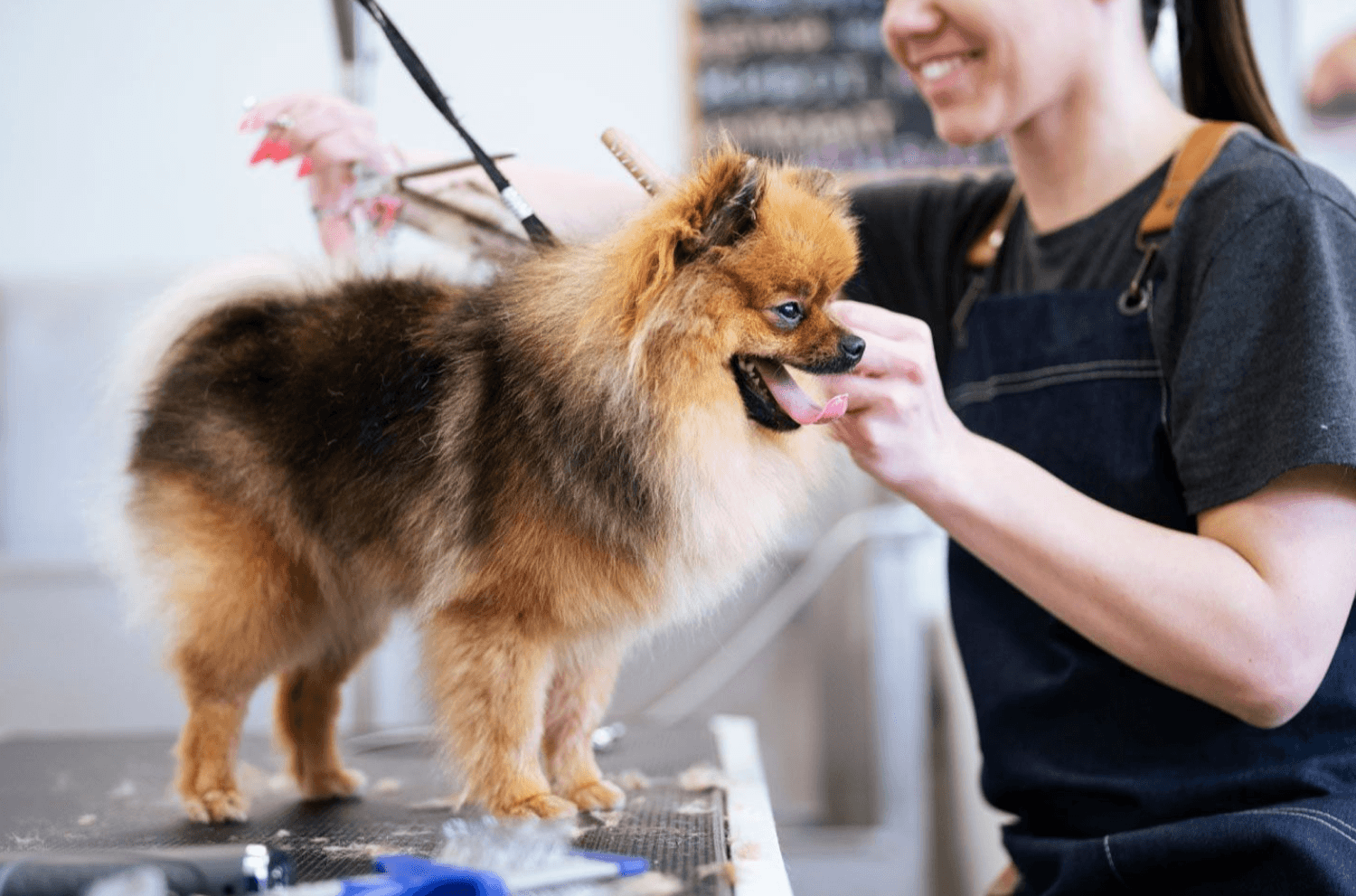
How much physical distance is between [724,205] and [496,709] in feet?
1.81

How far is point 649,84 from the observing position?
3.17 meters

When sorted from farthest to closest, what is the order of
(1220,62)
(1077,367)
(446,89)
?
(446,89) < (1220,62) < (1077,367)

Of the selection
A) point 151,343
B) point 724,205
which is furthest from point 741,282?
point 151,343

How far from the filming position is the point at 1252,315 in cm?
115

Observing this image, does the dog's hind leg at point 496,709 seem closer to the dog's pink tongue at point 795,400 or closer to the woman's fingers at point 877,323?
the dog's pink tongue at point 795,400

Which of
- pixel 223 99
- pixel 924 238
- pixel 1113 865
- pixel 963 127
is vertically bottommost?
pixel 1113 865

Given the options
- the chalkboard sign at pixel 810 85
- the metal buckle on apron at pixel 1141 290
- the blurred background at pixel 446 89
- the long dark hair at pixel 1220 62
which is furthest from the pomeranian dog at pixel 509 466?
the chalkboard sign at pixel 810 85

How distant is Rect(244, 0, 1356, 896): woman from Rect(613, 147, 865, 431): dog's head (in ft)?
0.19

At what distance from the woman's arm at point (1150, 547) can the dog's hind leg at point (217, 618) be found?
682 mm

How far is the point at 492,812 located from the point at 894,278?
1.04 meters

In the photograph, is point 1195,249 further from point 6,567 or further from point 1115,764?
point 6,567

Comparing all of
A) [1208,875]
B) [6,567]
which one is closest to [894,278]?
[1208,875]

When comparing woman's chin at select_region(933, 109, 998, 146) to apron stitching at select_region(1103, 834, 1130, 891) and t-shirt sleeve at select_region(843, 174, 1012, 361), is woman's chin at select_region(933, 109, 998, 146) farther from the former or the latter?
apron stitching at select_region(1103, 834, 1130, 891)

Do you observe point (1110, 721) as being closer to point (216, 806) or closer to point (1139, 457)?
point (1139, 457)
